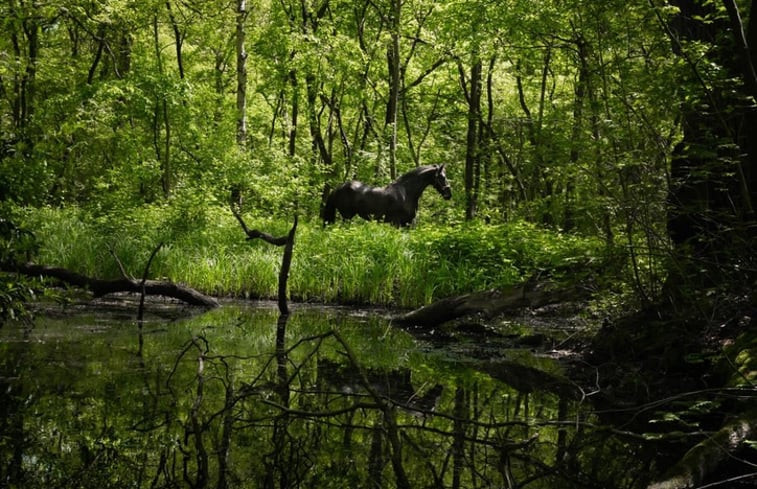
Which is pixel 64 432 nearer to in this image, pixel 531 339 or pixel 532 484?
pixel 532 484

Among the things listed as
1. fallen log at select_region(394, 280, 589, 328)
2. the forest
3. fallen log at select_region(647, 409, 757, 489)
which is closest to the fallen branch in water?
the forest

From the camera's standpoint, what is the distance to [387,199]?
1681 centimetres

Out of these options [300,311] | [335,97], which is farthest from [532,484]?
[335,97]

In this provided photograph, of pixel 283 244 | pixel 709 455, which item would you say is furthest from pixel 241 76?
pixel 709 455

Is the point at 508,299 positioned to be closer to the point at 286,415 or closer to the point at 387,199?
the point at 286,415

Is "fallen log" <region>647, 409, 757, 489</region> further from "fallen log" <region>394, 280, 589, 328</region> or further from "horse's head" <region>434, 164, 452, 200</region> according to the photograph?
"horse's head" <region>434, 164, 452, 200</region>

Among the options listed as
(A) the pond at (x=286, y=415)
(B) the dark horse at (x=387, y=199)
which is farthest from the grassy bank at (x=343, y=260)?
(A) the pond at (x=286, y=415)

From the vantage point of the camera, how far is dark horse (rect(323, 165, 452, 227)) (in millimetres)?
16844

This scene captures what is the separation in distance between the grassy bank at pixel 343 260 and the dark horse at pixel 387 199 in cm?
198

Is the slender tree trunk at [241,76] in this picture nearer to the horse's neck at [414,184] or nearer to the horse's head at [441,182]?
the horse's neck at [414,184]

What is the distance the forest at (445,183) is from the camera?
592 cm

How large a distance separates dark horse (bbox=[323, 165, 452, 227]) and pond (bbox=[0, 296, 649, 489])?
741 centimetres

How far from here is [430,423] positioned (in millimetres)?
5324

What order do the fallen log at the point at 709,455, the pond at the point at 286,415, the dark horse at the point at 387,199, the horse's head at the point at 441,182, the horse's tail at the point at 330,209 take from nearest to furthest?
the fallen log at the point at 709,455
the pond at the point at 286,415
the dark horse at the point at 387,199
the horse's tail at the point at 330,209
the horse's head at the point at 441,182
